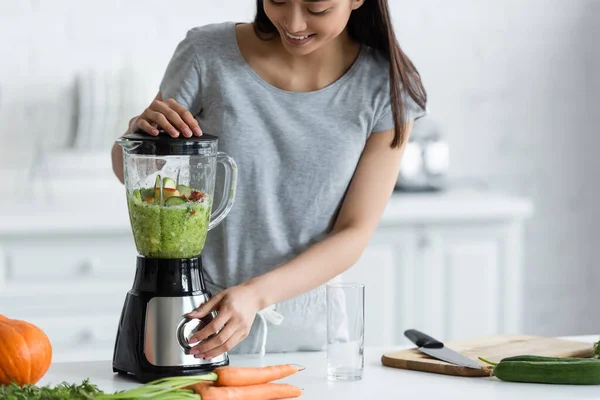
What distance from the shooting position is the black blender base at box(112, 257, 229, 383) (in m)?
1.32

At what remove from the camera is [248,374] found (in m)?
1.26

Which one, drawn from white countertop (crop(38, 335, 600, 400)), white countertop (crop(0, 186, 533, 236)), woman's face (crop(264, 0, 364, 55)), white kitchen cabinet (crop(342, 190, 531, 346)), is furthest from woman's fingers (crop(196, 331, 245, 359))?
white kitchen cabinet (crop(342, 190, 531, 346))

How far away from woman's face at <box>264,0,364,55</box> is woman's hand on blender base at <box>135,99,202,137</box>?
229 millimetres

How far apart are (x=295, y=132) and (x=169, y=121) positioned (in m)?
0.34

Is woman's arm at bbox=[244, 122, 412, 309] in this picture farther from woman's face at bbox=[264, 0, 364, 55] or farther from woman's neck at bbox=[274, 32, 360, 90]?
woman's face at bbox=[264, 0, 364, 55]

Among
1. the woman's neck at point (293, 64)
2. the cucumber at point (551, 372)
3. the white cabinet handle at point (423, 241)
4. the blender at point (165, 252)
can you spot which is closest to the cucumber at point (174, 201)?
the blender at point (165, 252)

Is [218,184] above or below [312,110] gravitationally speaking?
below

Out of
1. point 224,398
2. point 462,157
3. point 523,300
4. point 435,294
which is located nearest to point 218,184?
point 224,398

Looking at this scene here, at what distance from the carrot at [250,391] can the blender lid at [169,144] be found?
0.33 m

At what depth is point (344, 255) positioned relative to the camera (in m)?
1.57

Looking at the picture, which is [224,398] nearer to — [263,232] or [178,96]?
[263,232]

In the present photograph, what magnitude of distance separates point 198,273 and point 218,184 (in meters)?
0.36

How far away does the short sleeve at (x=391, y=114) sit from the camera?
1640mm

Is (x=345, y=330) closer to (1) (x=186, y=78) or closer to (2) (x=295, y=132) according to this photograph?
(2) (x=295, y=132)
